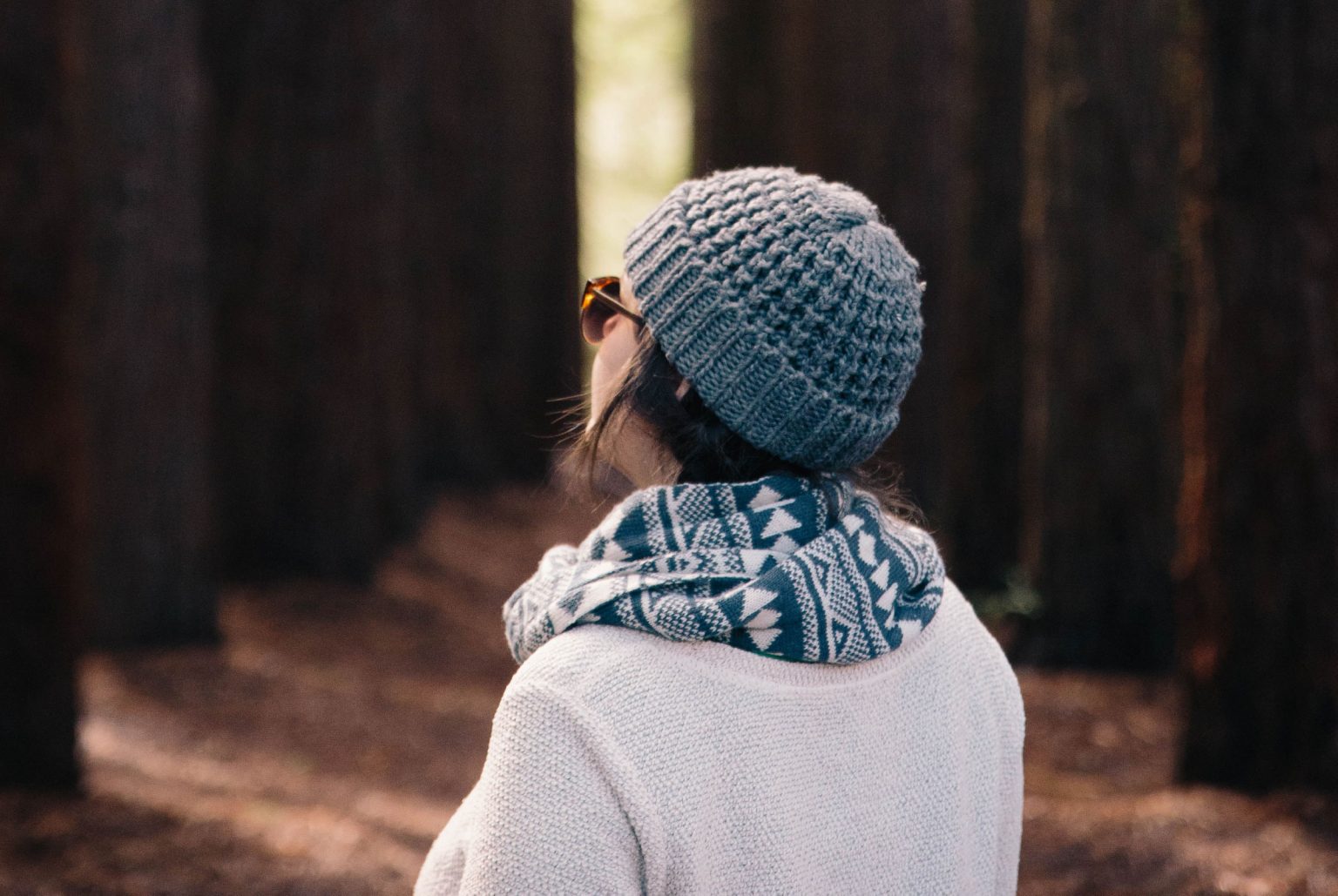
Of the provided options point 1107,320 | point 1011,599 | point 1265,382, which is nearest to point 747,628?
point 1265,382

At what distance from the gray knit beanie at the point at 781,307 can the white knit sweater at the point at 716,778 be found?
284 mm

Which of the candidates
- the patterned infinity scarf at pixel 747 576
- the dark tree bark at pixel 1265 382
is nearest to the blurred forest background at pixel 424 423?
the dark tree bark at pixel 1265 382

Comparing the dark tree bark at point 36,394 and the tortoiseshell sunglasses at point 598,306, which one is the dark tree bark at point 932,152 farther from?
the tortoiseshell sunglasses at point 598,306

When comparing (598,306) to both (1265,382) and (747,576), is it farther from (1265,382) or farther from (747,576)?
(1265,382)

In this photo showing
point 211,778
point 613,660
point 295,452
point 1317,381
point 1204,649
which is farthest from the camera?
point 295,452

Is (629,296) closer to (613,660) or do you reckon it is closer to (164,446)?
(613,660)

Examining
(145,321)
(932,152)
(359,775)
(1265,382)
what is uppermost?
(1265,382)

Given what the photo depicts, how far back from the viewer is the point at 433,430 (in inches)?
541

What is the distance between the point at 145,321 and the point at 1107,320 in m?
4.62

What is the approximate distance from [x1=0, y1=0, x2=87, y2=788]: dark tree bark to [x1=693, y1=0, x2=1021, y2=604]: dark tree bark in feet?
17.6

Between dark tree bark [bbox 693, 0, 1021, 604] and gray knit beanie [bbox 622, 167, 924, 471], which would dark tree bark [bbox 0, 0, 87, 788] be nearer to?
gray knit beanie [bbox 622, 167, 924, 471]

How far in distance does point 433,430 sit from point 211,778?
8.40 metres

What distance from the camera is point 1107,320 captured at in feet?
22.7

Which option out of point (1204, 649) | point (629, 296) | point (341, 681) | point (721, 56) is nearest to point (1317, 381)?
point (1204, 649)
